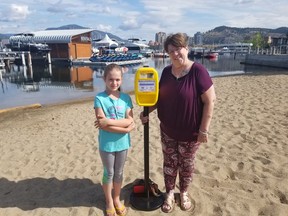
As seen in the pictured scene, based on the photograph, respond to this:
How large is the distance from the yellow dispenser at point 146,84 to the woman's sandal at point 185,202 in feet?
4.10

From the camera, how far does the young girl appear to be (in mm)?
2713

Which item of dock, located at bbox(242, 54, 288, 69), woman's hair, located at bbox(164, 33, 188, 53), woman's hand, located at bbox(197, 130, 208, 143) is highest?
woman's hair, located at bbox(164, 33, 188, 53)

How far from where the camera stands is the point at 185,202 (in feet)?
10.4

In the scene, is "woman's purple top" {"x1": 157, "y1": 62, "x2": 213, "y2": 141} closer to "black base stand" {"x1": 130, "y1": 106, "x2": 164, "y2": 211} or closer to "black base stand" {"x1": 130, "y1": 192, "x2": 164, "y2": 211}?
"black base stand" {"x1": 130, "y1": 106, "x2": 164, "y2": 211}

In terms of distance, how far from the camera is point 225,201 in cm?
323

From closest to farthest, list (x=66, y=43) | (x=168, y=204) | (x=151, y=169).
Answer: (x=168, y=204) < (x=151, y=169) < (x=66, y=43)

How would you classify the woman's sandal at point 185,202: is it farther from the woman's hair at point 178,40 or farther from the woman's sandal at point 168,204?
the woman's hair at point 178,40

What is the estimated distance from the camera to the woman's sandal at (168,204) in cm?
313

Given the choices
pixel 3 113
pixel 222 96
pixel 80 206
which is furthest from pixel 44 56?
pixel 80 206

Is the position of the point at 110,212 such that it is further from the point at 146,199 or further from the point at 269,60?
the point at 269,60

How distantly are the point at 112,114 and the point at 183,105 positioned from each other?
74 centimetres

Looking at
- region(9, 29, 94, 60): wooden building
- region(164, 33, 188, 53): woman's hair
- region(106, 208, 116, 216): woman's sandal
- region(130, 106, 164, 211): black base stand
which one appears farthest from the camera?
region(9, 29, 94, 60): wooden building

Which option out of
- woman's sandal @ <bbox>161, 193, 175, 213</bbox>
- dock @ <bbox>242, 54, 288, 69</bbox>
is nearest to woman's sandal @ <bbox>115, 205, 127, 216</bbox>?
woman's sandal @ <bbox>161, 193, 175, 213</bbox>

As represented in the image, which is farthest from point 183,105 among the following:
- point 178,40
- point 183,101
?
Result: point 178,40
